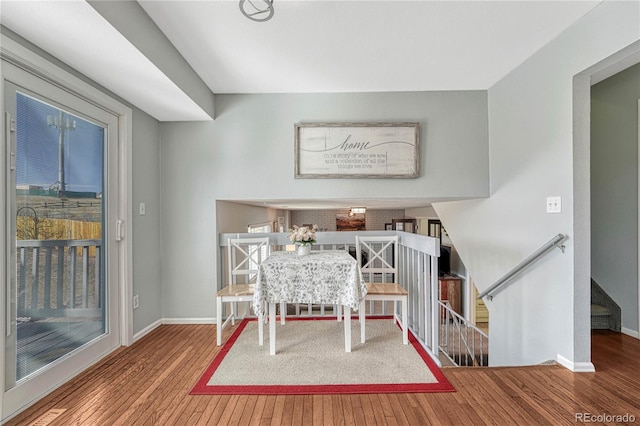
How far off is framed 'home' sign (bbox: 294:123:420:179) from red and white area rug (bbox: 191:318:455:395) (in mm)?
1577

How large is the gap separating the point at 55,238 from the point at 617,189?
4.63 m

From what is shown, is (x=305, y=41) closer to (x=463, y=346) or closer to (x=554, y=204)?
(x=554, y=204)

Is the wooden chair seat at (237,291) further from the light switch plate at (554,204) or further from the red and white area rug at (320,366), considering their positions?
the light switch plate at (554,204)

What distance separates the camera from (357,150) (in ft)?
10.2

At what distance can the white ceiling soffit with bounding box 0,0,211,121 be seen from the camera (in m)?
1.47

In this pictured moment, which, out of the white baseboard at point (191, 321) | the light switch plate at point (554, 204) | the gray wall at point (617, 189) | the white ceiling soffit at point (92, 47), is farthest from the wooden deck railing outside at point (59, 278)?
the gray wall at point (617, 189)

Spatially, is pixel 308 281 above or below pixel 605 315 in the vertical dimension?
above

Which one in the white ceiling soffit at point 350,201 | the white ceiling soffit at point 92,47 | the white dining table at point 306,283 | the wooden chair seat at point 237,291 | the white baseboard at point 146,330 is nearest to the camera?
the white ceiling soffit at point 92,47

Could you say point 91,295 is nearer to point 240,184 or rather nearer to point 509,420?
point 240,184

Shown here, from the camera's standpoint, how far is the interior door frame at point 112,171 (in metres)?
1.62

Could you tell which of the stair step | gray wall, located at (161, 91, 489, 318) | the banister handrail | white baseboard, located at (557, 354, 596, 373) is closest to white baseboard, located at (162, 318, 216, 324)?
gray wall, located at (161, 91, 489, 318)

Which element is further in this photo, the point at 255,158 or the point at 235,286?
the point at 255,158

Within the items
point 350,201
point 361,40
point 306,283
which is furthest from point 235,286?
point 361,40

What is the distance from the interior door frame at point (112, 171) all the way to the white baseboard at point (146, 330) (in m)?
0.08
